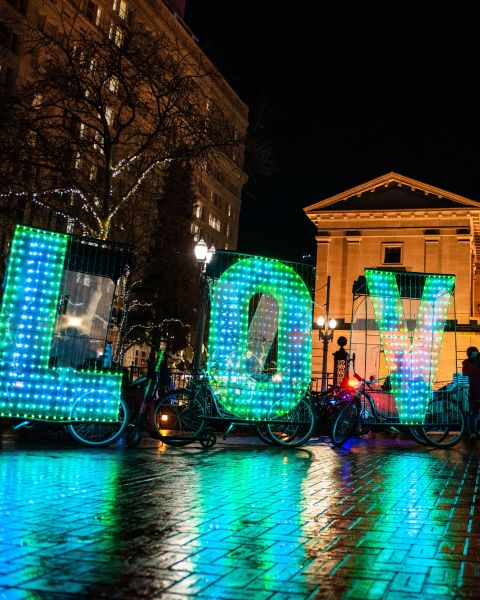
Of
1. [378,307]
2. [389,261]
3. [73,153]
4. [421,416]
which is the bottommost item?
[421,416]

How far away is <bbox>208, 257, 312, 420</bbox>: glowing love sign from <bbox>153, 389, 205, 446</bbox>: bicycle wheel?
49 centimetres

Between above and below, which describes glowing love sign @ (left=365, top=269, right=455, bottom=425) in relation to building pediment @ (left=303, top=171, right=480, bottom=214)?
below

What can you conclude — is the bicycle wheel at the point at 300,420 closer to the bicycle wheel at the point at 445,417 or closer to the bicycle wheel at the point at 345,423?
the bicycle wheel at the point at 345,423

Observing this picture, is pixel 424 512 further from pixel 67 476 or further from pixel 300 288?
pixel 300 288

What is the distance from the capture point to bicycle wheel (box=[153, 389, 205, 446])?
11.1 metres

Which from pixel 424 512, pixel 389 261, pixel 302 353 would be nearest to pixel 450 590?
pixel 424 512

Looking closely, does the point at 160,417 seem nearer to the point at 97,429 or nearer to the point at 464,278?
the point at 97,429

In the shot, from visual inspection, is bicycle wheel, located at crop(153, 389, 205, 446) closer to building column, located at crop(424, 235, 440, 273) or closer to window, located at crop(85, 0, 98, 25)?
building column, located at crop(424, 235, 440, 273)

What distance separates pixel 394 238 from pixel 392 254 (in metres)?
1.25

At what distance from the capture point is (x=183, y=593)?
11.3ft

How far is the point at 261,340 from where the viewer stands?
12367 mm

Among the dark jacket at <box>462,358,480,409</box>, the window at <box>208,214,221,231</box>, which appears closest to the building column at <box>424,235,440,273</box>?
the window at <box>208,214,221,231</box>

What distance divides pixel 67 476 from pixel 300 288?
19.7ft

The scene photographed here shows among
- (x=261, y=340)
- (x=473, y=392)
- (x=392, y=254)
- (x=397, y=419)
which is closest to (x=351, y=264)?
(x=392, y=254)
